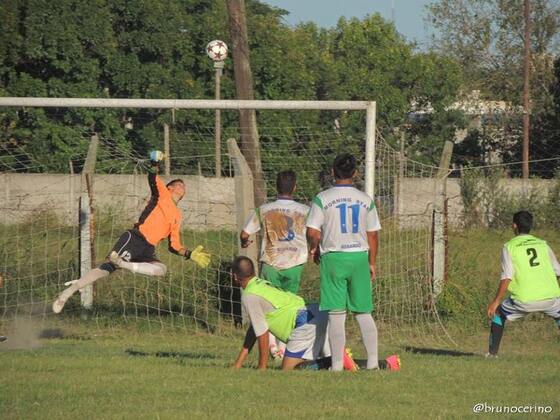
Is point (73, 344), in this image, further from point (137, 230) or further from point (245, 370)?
point (245, 370)

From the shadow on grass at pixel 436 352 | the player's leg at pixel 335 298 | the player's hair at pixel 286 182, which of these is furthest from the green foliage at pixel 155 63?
the player's leg at pixel 335 298

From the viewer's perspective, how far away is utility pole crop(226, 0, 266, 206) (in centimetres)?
1609

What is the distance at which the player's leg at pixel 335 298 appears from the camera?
10.1m

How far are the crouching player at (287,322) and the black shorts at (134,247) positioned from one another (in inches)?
89.1

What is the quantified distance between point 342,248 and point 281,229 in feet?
5.36

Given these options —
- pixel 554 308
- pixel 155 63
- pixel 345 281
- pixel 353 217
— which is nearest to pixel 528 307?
pixel 554 308

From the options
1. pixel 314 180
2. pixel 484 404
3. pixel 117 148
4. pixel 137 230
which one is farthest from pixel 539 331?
pixel 117 148

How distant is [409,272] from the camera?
15.0m

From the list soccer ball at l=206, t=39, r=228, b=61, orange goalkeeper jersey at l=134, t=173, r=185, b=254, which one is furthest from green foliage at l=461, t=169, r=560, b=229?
orange goalkeeper jersey at l=134, t=173, r=185, b=254

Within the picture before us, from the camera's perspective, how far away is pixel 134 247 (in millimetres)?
12445

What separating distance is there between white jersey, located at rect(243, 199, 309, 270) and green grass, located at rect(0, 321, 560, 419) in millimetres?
1181

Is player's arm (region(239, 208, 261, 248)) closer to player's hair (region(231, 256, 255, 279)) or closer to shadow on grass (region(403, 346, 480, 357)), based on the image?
player's hair (region(231, 256, 255, 279))

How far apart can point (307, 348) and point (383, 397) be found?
6.07 ft

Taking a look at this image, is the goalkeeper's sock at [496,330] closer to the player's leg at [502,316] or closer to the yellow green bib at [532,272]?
the player's leg at [502,316]
